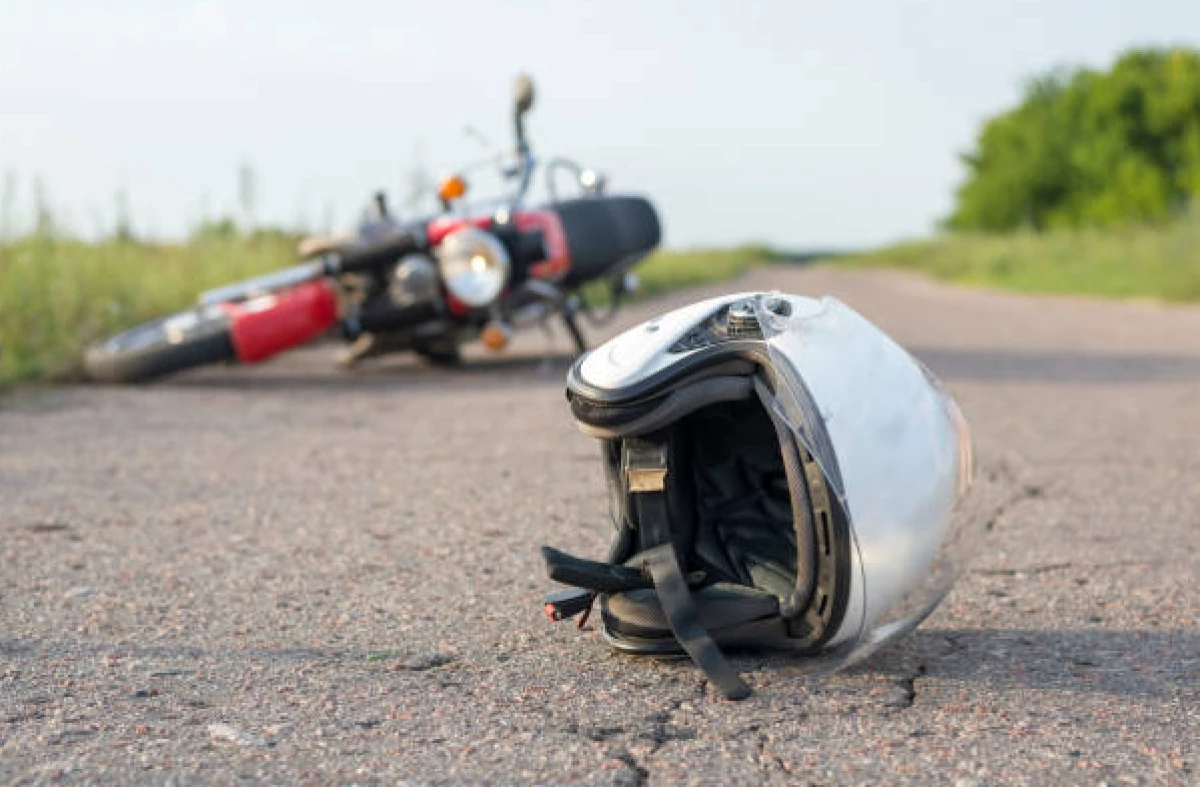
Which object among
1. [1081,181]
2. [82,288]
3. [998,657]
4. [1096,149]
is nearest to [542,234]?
[82,288]

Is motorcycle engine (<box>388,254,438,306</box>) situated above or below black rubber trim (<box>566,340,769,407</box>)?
below

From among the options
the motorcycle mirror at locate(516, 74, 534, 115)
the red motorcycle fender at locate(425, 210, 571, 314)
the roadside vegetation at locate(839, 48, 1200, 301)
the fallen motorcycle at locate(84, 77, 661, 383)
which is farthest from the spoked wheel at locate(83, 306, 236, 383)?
the roadside vegetation at locate(839, 48, 1200, 301)

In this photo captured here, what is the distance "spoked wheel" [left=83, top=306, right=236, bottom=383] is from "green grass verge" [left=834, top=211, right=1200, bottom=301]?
47.8ft

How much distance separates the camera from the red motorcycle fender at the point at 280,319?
7473 millimetres

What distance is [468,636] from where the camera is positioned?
9.30 ft


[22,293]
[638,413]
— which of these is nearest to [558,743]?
[638,413]

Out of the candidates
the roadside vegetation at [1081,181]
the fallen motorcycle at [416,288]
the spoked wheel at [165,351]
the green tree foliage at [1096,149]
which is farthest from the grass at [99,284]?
the green tree foliage at [1096,149]

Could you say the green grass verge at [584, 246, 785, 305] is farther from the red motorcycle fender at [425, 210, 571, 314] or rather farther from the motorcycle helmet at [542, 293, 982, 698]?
the motorcycle helmet at [542, 293, 982, 698]

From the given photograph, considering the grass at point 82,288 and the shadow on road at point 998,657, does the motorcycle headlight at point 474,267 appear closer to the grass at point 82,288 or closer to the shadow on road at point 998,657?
the grass at point 82,288

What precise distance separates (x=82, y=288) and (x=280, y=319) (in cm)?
201

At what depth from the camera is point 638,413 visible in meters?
2.41

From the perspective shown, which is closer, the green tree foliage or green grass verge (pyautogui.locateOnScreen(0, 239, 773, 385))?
green grass verge (pyautogui.locateOnScreen(0, 239, 773, 385))

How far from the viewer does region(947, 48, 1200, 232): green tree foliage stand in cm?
4634

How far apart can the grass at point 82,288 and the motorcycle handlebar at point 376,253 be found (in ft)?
5.22
